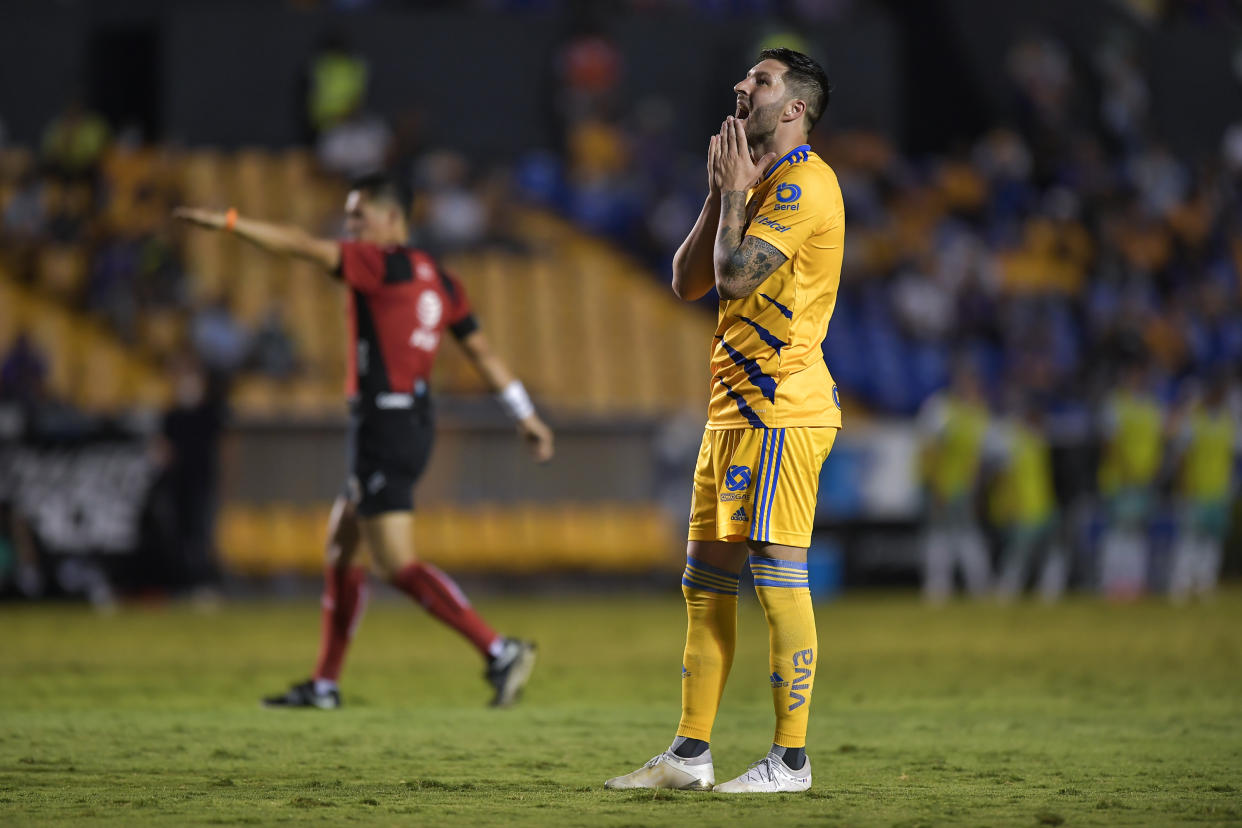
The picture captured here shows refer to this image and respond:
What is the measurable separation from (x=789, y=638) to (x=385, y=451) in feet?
9.80

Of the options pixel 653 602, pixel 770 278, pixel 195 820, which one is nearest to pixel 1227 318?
pixel 653 602

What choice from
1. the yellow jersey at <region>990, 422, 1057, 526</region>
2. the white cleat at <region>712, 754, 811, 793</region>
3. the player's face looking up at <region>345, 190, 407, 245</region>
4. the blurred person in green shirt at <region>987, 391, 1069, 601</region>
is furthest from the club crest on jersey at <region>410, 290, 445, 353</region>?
the yellow jersey at <region>990, 422, 1057, 526</region>

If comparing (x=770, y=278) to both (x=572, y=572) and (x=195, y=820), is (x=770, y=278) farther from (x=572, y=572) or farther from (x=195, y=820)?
(x=572, y=572)

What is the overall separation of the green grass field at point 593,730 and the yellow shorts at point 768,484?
0.85 meters

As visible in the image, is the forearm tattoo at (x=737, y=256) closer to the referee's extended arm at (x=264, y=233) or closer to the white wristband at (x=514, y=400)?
the referee's extended arm at (x=264, y=233)

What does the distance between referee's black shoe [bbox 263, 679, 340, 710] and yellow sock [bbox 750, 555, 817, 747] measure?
3.21m

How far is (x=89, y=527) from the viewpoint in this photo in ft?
51.9

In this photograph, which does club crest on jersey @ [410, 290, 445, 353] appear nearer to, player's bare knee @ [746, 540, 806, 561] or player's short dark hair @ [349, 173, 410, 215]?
player's short dark hair @ [349, 173, 410, 215]

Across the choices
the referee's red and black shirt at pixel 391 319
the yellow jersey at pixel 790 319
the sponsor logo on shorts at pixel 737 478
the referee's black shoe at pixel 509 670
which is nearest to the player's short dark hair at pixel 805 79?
the yellow jersey at pixel 790 319

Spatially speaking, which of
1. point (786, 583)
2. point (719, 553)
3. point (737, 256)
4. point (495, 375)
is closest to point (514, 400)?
point (495, 375)

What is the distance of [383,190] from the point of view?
807 centimetres

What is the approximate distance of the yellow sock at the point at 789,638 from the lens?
17.6ft

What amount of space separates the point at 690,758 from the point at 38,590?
1181cm

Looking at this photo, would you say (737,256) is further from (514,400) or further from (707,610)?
(514,400)
